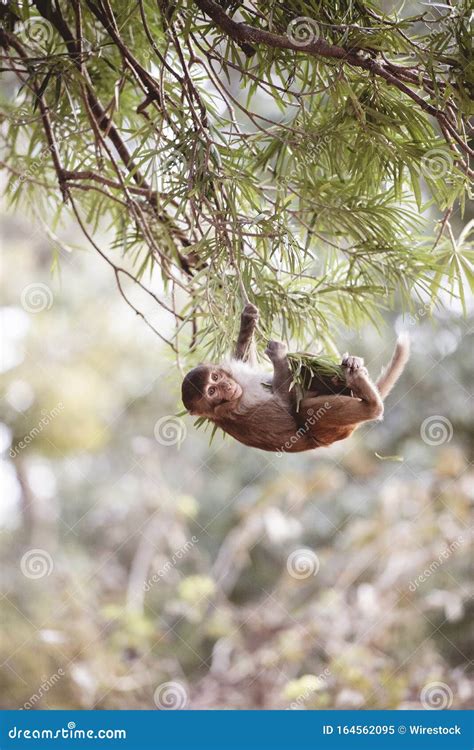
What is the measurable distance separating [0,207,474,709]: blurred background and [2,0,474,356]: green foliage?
1434 millimetres

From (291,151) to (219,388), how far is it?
1.18 ft

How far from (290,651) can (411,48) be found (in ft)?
8.52

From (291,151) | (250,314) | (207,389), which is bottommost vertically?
(207,389)

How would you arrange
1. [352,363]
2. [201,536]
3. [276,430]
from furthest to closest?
[201,536] → [276,430] → [352,363]

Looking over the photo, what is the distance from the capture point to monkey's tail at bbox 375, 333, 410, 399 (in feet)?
3.98

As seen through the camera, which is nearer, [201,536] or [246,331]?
[246,331]

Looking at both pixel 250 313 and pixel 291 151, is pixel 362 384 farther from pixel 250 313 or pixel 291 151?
pixel 291 151

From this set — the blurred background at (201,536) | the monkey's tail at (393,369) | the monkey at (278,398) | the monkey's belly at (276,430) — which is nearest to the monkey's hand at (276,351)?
the monkey at (278,398)

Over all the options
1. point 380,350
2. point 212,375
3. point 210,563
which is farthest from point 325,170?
point 210,563

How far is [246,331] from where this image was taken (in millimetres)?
1101

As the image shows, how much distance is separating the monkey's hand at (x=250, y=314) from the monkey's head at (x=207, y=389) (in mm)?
108

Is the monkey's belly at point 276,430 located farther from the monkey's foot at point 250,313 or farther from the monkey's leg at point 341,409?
the monkey's foot at point 250,313

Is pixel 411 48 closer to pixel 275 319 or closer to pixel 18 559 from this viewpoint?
pixel 275 319

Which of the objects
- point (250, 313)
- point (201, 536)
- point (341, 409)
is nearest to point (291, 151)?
point (250, 313)
